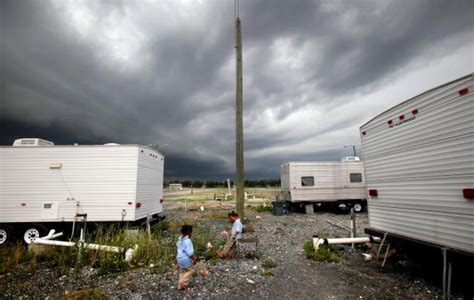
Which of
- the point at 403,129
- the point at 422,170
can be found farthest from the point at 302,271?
the point at 403,129

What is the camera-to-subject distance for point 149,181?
10.6 m

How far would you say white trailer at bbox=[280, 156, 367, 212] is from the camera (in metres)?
17.4

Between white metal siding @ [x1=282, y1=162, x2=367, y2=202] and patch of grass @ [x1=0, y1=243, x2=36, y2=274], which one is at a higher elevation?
white metal siding @ [x1=282, y1=162, x2=367, y2=202]

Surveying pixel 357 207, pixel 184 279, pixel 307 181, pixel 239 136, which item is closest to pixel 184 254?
pixel 184 279

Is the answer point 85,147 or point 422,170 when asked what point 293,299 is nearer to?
point 422,170

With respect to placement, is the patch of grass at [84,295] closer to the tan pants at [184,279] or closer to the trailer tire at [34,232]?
the tan pants at [184,279]

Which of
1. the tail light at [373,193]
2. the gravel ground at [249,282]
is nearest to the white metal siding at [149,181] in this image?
the gravel ground at [249,282]

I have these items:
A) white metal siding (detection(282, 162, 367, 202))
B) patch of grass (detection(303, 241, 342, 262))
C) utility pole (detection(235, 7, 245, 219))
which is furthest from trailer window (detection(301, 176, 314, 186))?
patch of grass (detection(303, 241, 342, 262))

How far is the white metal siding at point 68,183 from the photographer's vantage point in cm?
908

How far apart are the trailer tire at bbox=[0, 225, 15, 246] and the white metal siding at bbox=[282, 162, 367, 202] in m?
15.1

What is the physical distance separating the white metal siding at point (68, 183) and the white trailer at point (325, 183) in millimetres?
11616

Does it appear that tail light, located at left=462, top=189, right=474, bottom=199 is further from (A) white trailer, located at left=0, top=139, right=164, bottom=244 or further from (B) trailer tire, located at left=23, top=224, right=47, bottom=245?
(B) trailer tire, located at left=23, top=224, right=47, bottom=245

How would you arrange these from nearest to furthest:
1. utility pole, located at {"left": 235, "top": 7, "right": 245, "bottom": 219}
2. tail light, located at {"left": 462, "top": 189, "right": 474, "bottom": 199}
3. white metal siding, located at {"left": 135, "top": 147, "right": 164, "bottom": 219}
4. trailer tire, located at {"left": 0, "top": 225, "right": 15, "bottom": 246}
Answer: tail light, located at {"left": 462, "top": 189, "right": 474, "bottom": 199}, trailer tire, located at {"left": 0, "top": 225, "right": 15, "bottom": 246}, white metal siding, located at {"left": 135, "top": 147, "right": 164, "bottom": 219}, utility pole, located at {"left": 235, "top": 7, "right": 245, "bottom": 219}

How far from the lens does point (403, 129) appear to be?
561cm
